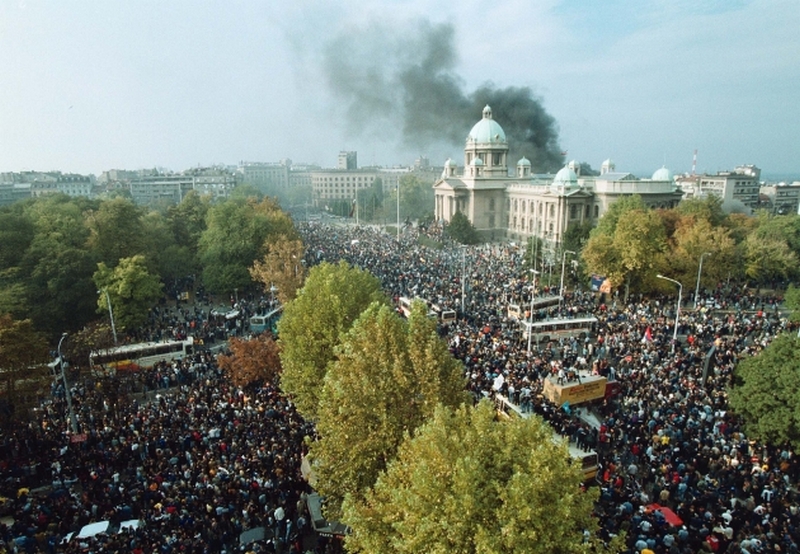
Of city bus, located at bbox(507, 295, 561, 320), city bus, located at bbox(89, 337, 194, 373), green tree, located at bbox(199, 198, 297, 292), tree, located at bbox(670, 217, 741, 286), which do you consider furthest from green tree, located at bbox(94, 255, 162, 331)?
tree, located at bbox(670, 217, 741, 286)

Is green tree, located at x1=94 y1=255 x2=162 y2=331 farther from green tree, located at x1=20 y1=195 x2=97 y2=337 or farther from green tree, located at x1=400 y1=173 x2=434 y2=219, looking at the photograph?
green tree, located at x1=400 y1=173 x2=434 y2=219

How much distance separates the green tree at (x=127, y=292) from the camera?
30234 mm

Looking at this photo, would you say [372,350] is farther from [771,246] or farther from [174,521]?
[771,246]

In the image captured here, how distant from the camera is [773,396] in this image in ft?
56.2

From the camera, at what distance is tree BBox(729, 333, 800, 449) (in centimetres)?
1655

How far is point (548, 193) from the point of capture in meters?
65.1

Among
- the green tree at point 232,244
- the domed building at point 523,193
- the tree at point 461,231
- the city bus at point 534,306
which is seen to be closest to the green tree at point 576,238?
the domed building at point 523,193

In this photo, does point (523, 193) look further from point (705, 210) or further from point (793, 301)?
point (793, 301)

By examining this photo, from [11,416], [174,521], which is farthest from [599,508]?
[11,416]

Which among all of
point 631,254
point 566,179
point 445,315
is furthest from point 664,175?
point 445,315

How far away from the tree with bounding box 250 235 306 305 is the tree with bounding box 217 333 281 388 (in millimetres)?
9491

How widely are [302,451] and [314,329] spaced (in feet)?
14.0

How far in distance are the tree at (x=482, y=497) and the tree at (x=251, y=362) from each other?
1292 cm

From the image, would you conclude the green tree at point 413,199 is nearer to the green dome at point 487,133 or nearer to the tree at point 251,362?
the green dome at point 487,133
